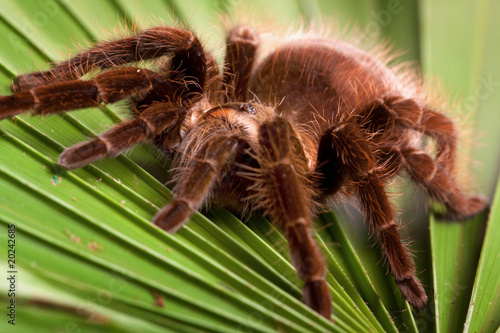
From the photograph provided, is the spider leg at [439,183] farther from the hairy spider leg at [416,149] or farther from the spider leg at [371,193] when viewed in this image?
the spider leg at [371,193]

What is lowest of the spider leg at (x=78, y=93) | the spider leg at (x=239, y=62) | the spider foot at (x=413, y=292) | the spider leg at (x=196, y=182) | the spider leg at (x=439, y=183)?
the spider foot at (x=413, y=292)

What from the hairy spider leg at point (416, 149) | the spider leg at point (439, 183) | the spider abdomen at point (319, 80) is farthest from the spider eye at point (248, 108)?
the spider leg at point (439, 183)

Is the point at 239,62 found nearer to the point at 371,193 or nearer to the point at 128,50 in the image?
the point at 128,50

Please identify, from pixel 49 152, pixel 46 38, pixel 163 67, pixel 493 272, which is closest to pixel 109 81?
pixel 49 152

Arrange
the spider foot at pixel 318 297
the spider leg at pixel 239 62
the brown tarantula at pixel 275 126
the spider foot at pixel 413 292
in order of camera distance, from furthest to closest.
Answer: the spider leg at pixel 239 62
the spider foot at pixel 413 292
the brown tarantula at pixel 275 126
the spider foot at pixel 318 297

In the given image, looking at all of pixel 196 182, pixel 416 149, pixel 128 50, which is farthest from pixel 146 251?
pixel 416 149

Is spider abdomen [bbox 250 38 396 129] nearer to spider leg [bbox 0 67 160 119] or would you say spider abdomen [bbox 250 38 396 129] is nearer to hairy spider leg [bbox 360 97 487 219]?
hairy spider leg [bbox 360 97 487 219]
